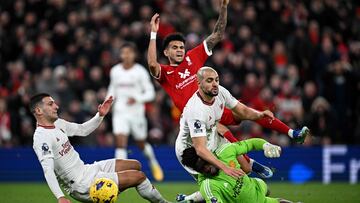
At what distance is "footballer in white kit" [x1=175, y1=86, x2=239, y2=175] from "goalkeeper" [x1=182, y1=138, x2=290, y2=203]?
420mm

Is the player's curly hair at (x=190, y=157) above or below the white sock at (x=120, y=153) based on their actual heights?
above

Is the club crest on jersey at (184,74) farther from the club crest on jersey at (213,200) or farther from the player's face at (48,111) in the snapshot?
the club crest on jersey at (213,200)

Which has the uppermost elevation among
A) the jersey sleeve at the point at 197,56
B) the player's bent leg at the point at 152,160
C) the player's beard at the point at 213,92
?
the jersey sleeve at the point at 197,56

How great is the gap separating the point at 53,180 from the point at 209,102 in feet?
7.98

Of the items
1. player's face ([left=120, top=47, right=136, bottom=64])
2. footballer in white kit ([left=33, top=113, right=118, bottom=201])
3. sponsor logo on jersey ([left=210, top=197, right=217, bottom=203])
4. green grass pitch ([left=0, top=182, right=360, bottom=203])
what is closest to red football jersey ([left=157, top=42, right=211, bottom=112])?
footballer in white kit ([left=33, top=113, right=118, bottom=201])

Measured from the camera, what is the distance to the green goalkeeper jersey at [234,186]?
1058 centimetres

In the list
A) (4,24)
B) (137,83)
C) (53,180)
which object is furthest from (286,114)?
(53,180)

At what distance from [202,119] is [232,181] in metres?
0.99

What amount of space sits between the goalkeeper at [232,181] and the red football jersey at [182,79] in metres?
2.11

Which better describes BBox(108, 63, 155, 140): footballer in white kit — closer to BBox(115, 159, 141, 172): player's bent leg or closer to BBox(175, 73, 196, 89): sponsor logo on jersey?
BBox(175, 73, 196, 89): sponsor logo on jersey

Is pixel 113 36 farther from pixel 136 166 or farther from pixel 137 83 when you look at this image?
pixel 136 166

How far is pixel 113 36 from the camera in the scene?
2217 cm

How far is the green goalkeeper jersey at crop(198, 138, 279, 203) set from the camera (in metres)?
10.6

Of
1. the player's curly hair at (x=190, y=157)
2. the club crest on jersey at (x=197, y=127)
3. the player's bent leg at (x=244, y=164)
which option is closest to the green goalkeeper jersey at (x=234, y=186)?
the player's curly hair at (x=190, y=157)
